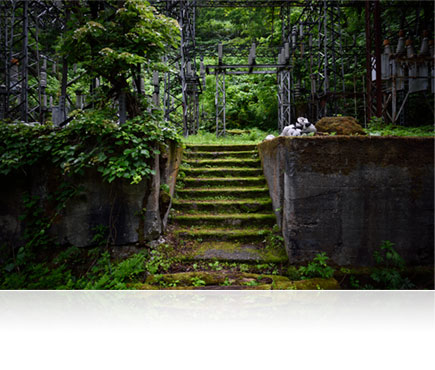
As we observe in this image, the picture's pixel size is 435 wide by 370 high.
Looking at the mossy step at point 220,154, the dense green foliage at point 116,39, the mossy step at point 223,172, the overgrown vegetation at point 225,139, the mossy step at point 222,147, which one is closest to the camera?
the dense green foliage at point 116,39

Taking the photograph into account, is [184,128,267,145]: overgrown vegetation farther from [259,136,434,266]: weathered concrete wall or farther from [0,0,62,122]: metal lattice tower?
[0,0,62,122]: metal lattice tower

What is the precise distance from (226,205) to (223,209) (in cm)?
9

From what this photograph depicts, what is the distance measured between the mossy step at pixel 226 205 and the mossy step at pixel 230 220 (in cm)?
22

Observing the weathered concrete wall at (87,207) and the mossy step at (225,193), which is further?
the mossy step at (225,193)

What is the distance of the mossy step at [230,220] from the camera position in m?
4.60

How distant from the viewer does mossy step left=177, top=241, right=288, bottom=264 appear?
3906 millimetres

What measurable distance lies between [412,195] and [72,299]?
4.39 metres

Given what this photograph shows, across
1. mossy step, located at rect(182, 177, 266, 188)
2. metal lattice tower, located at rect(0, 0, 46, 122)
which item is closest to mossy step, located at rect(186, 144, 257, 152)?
mossy step, located at rect(182, 177, 266, 188)

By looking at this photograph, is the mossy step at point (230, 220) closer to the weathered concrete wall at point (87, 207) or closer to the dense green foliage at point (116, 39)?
the weathered concrete wall at point (87, 207)

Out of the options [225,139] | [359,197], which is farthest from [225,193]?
[225,139]

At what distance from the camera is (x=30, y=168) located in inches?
164

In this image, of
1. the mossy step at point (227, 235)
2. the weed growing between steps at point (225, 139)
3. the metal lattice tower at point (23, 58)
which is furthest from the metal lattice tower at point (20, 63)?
the mossy step at point (227, 235)

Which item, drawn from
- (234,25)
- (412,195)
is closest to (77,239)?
(412,195)

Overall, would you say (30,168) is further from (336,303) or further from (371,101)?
(371,101)
